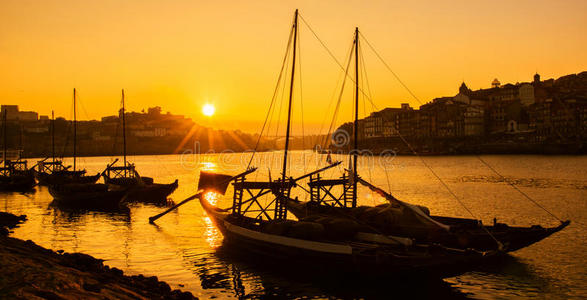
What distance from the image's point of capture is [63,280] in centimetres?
1321

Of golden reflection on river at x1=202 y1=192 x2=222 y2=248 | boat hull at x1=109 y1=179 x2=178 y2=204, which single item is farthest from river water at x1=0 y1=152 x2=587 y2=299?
boat hull at x1=109 y1=179 x2=178 y2=204

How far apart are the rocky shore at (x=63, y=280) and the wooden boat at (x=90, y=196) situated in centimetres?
2411

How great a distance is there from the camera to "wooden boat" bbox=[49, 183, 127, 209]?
4325 cm

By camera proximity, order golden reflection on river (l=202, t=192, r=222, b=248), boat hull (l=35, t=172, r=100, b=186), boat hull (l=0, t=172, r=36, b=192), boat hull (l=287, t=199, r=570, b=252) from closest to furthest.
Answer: boat hull (l=287, t=199, r=570, b=252), golden reflection on river (l=202, t=192, r=222, b=248), boat hull (l=35, t=172, r=100, b=186), boat hull (l=0, t=172, r=36, b=192)

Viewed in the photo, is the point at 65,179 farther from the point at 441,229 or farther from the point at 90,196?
the point at 441,229

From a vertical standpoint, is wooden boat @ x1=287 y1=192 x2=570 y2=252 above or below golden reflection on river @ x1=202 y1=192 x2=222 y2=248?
above

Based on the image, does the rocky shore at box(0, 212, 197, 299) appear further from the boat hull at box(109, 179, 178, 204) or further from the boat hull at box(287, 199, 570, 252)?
the boat hull at box(109, 179, 178, 204)

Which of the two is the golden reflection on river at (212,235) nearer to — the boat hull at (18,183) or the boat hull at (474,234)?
the boat hull at (474,234)

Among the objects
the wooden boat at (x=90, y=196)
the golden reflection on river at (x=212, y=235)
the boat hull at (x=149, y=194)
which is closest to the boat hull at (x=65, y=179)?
the boat hull at (x=149, y=194)

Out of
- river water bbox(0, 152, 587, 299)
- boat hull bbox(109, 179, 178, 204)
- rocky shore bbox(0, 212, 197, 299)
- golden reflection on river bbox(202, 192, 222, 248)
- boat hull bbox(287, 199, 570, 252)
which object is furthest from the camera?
boat hull bbox(109, 179, 178, 204)

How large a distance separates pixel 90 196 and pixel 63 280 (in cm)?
3273

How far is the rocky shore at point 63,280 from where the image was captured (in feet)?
38.8

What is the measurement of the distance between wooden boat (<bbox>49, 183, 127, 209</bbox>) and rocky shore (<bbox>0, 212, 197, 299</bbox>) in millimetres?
24113

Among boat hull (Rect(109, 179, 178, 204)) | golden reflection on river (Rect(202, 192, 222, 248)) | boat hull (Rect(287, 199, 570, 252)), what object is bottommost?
golden reflection on river (Rect(202, 192, 222, 248))
